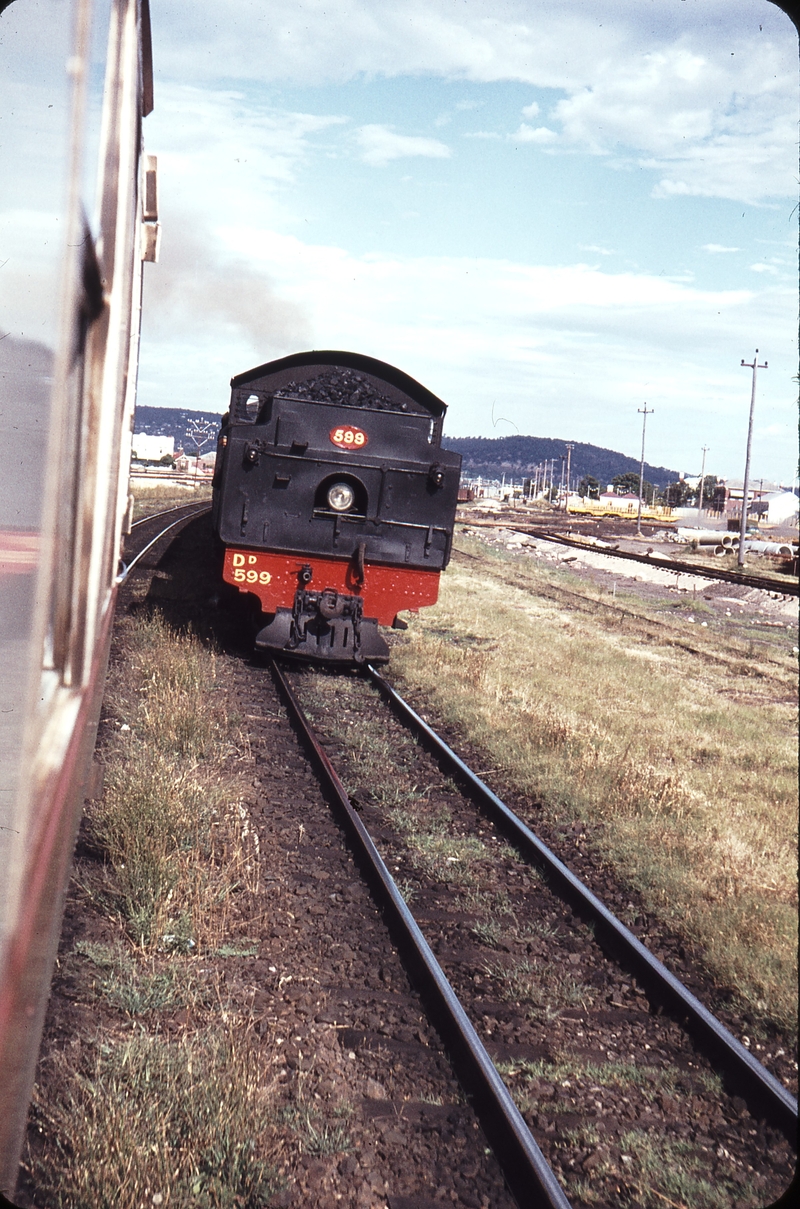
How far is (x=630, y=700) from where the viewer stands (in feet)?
35.6

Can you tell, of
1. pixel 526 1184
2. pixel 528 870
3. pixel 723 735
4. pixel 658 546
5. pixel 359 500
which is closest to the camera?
pixel 526 1184

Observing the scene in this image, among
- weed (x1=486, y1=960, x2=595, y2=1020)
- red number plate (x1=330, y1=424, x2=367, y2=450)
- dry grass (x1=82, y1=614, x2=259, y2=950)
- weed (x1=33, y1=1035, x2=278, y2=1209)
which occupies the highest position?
red number plate (x1=330, y1=424, x2=367, y2=450)

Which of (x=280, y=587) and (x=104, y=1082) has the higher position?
(x=280, y=587)

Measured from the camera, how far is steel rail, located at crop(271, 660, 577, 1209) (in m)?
3.00

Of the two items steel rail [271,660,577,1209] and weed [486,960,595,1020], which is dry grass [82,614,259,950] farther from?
weed [486,960,595,1020]

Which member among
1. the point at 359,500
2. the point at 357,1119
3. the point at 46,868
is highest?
the point at 359,500

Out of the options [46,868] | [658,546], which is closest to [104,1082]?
[46,868]

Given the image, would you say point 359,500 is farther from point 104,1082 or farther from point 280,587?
point 104,1082

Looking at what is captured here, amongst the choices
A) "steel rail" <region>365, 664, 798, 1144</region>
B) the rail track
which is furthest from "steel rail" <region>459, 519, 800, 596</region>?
the rail track

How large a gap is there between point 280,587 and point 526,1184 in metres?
7.79

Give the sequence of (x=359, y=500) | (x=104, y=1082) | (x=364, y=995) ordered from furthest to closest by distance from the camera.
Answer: (x=359, y=500), (x=364, y=995), (x=104, y=1082)

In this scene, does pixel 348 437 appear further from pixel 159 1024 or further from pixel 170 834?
pixel 159 1024

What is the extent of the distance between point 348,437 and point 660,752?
4457 millimetres

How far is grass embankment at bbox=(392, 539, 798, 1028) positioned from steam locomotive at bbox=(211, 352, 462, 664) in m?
1.36
